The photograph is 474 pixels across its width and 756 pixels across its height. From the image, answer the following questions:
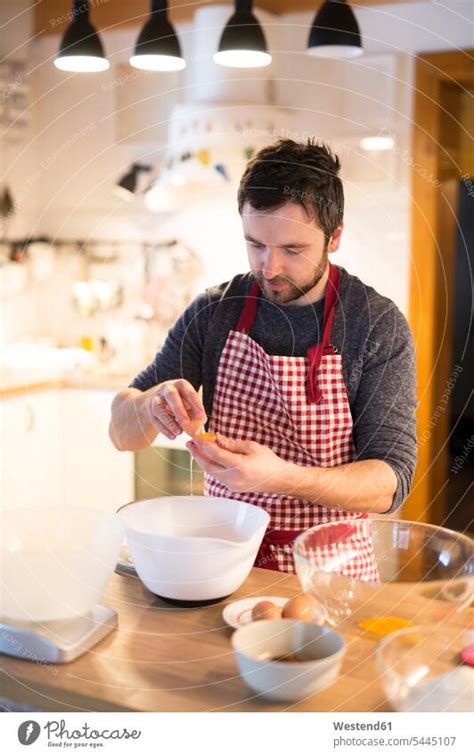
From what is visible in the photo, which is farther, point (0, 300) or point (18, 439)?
point (0, 300)

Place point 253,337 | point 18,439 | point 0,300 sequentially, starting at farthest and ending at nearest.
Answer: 1. point 0,300
2. point 18,439
3. point 253,337

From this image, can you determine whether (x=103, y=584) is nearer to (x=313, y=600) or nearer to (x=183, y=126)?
(x=313, y=600)

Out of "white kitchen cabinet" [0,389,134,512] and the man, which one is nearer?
the man

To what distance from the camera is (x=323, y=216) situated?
2.45 ft

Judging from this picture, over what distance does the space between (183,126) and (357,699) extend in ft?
3.10

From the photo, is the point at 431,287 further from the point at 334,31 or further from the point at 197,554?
the point at 197,554

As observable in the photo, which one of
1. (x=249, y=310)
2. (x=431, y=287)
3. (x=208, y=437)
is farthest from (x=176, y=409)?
(x=431, y=287)

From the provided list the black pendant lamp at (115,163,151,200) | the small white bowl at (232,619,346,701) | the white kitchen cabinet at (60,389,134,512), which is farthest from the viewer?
the black pendant lamp at (115,163,151,200)

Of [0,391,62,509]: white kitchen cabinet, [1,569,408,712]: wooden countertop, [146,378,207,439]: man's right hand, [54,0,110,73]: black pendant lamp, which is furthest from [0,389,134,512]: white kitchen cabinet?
[54,0,110,73]: black pendant lamp

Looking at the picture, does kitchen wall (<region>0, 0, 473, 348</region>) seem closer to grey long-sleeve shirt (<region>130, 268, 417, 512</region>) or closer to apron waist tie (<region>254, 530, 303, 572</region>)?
grey long-sleeve shirt (<region>130, 268, 417, 512</region>)

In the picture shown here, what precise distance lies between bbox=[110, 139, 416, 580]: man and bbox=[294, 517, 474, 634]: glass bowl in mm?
13

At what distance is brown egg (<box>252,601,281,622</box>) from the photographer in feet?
2.05

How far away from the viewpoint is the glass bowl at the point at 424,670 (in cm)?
57
